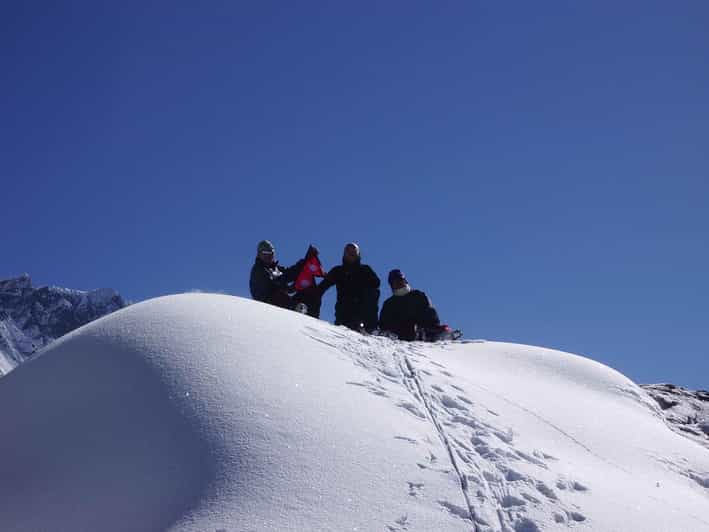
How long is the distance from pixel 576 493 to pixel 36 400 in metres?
4.32

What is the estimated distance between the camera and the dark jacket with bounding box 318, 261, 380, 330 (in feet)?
31.4

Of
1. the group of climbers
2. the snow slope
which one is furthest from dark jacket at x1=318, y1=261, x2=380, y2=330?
the snow slope

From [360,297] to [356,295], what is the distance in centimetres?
7

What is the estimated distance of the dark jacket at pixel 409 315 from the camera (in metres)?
9.73

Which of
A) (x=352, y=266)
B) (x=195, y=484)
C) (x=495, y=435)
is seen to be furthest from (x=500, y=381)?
(x=195, y=484)

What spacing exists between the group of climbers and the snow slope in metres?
2.33

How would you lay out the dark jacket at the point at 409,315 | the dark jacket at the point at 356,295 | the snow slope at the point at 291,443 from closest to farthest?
the snow slope at the point at 291,443 → the dark jacket at the point at 356,295 → the dark jacket at the point at 409,315

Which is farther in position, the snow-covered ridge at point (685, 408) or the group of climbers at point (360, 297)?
the group of climbers at point (360, 297)

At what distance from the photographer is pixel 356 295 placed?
381 inches

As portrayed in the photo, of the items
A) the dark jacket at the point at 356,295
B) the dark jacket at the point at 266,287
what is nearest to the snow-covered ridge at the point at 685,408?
the dark jacket at the point at 356,295

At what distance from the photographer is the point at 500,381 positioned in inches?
292

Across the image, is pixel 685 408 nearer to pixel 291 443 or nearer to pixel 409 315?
pixel 409 315

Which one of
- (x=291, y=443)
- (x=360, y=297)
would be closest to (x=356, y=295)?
(x=360, y=297)

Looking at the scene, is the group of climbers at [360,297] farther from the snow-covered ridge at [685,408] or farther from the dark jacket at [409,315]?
the snow-covered ridge at [685,408]
